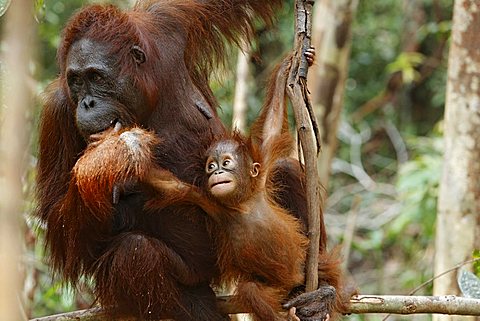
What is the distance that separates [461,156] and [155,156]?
7.29 feet

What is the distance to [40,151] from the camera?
3771 mm

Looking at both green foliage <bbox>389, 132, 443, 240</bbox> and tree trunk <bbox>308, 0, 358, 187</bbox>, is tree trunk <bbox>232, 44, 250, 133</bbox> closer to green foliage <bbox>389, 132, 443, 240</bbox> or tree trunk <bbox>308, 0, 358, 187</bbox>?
tree trunk <bbox>308, 0, 358, 187</bbox>

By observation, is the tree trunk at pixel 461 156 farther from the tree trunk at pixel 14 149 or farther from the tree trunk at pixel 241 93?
the tree trunk at pixel 14 149

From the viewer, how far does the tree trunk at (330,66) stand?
278 inches

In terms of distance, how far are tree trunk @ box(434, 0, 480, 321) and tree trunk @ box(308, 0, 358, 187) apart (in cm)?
218

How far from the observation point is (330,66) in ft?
23.5

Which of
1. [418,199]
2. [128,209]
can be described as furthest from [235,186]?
[418,199]

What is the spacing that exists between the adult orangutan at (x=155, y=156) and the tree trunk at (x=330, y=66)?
3261mm

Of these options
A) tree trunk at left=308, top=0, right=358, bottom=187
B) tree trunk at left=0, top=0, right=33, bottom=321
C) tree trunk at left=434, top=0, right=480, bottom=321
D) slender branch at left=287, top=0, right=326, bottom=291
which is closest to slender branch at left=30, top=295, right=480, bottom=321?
slender branch at left=287, top=0, right=326, bottom=291

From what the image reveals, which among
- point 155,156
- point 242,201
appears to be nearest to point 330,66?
point 155,156

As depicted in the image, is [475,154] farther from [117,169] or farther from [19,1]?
[19,1]

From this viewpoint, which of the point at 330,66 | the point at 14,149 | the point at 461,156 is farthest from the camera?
the point at 330,66

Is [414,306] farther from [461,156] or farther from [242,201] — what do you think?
[461,156]

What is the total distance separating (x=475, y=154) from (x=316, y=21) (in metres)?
2.86
